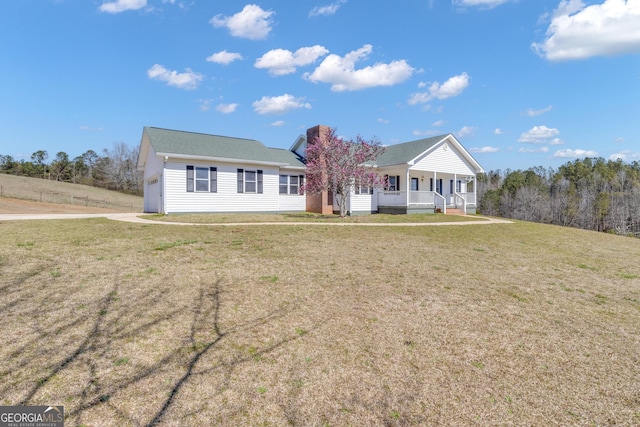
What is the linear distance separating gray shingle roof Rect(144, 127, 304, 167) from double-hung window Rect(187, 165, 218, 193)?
83 cm

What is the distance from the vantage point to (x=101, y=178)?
62531mm

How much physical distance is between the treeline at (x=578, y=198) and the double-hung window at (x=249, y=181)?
4849 cm

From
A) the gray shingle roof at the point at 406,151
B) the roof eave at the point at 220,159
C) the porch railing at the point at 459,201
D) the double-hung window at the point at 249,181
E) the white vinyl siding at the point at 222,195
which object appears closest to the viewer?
the roof eave at the point at 220,159

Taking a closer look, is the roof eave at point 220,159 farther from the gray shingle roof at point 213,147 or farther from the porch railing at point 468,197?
the porch railing at point 468,197

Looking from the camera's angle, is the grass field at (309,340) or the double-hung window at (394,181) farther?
the double-hung window at (394,181)

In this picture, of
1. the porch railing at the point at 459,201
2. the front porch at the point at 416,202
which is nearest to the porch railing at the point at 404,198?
the front porch at the point at 416,202

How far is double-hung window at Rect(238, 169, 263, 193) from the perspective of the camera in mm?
20175

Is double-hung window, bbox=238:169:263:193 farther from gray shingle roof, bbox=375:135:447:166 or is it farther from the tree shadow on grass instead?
the tree shadow on grass

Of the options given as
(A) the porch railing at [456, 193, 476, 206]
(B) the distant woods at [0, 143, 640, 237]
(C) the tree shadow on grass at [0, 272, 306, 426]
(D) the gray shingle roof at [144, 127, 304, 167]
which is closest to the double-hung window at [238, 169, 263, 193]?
(D) the gray shingle roof at [144, 127, 304, 167]

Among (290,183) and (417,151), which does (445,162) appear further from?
(290,183)

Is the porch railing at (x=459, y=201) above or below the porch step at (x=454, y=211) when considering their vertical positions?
above

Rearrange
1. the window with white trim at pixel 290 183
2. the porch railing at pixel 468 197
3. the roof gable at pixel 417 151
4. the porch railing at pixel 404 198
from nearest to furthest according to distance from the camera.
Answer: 1. the window with white trim at pixel 290 183
2. the porch railing at pixel 404 198
3. the roof gable at pixel 417 151
4. the porch railing at pixel 468 197

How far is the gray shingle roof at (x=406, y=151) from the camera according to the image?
76.0 feet

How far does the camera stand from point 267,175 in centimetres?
2120
